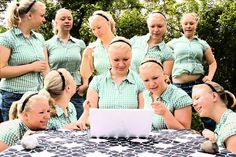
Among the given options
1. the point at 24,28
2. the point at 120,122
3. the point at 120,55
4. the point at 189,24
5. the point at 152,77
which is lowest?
the point at 120,122

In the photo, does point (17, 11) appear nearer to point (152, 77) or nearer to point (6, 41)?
point (6, 41)

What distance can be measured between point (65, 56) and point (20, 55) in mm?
832

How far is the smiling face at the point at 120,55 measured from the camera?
11.5ft

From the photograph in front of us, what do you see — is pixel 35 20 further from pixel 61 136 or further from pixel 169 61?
pixel 61 136

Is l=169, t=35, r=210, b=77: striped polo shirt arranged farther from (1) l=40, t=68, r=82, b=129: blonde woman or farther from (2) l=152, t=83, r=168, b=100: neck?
(1) l=40, t=68, r=82, b=129: blonde woman

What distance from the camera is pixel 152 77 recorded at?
347 centimetres

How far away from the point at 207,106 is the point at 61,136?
1026mm

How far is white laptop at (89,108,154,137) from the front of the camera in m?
2.67

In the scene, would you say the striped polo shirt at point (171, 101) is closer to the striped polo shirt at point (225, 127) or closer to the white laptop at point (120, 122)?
the striped polo shirt at point (225, 127)

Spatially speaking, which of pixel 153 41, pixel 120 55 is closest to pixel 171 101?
pixel 120 55

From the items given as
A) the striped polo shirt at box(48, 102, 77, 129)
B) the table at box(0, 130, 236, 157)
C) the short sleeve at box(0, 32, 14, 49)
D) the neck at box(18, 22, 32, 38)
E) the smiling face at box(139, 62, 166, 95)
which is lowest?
the table at box(0, 130, 236, 157)

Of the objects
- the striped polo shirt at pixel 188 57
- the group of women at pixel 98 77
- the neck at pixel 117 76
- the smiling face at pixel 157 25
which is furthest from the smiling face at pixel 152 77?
the striped polo shirt at pixel 188 57

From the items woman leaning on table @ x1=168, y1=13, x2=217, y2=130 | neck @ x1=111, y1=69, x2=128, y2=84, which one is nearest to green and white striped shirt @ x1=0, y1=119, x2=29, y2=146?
neck @ x1=111, y1=69, x2=128, y2=84

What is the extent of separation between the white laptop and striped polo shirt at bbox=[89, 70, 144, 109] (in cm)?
82
